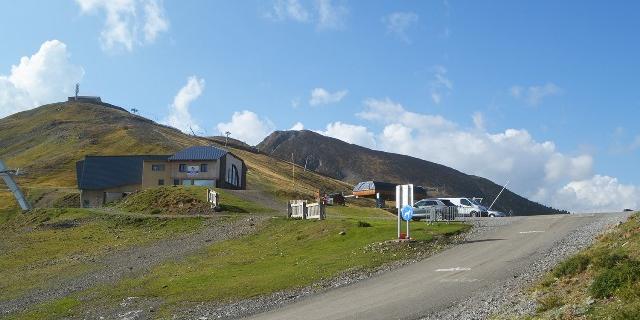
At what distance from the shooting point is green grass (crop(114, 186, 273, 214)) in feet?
182

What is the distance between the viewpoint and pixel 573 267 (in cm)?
1622

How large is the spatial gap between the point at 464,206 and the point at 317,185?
81.9m

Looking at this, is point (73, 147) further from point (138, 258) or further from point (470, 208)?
point (138, 258)

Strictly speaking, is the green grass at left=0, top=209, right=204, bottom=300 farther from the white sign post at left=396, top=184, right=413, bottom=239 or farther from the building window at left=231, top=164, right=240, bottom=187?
the building window at left=231, top=164, right=240, bottom=187

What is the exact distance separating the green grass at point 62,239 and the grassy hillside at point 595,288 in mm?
24072

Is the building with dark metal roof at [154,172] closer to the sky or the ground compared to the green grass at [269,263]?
closer to the sky

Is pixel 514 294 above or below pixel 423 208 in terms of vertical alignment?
below

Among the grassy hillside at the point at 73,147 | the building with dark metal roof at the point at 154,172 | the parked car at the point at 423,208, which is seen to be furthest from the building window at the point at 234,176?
the parked car at the point at 423,208

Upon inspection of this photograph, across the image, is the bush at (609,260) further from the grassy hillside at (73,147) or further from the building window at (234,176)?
the building window at (234,176)

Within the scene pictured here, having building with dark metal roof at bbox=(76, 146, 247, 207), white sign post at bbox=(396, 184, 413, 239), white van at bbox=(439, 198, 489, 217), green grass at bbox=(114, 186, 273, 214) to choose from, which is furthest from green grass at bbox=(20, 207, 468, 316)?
building with dark metal roof at bbox=(76, 146, 247, 207)

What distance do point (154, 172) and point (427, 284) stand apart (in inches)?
2415

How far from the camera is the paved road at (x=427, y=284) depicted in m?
17.5

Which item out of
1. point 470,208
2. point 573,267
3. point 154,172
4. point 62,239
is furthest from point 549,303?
point 154,172

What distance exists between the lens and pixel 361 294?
2000cm
